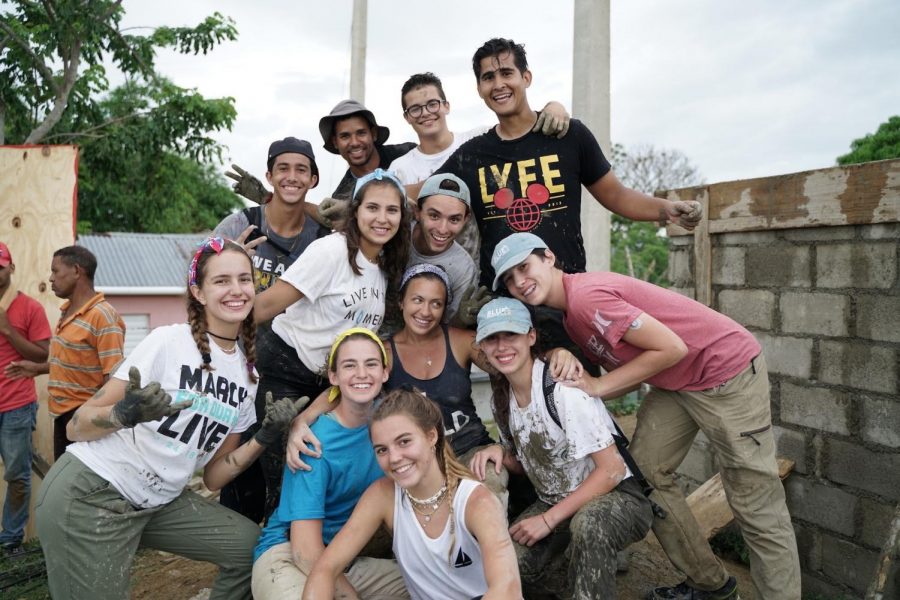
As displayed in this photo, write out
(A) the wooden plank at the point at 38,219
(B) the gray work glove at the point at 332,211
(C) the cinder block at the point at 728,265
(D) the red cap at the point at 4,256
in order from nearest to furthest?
(B) the gray work glove at the point at 332,211 < (C) the cinder block at the point at 728,265 < (D) the red cap at the point at 4,256 < (A) the wooden plank at the point at 38,219

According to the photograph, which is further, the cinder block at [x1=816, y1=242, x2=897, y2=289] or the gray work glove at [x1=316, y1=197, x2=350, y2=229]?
the cinder block at [x1=816, y1=242, x2=897, y2=289]

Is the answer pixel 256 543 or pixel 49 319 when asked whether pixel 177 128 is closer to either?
pixel 49 319

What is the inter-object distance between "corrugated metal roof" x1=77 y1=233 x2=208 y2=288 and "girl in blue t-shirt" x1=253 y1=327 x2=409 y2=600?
1697cm

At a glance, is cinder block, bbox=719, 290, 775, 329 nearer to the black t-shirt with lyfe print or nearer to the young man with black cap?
the black t-shirt with lyfe print

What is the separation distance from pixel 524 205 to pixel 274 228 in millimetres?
1376

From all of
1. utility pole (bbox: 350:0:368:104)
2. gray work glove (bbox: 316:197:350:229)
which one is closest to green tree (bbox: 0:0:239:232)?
utility pole (bbox: 350:0:368:104)

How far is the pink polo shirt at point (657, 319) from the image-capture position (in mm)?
2850

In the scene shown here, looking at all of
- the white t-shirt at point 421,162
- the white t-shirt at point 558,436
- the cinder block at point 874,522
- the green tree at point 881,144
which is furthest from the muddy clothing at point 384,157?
the green tree at point 881,144

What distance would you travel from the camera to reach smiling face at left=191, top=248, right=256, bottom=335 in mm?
2857

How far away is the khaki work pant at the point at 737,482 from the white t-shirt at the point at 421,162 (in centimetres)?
180

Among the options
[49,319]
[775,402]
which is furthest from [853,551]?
[49,319]

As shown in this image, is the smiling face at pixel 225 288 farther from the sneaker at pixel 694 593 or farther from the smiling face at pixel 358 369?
the sneaker at pixel 694 593

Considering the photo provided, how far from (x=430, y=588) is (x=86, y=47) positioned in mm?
9529

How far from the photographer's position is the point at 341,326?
124 inches
